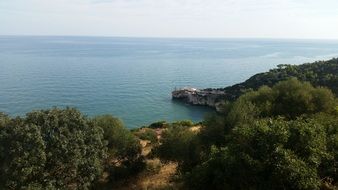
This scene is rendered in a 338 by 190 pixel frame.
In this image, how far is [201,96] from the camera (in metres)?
104

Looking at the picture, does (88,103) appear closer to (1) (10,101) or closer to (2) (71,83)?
(1) (10,101)

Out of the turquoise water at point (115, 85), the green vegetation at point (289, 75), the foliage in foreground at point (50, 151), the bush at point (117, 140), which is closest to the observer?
the foliage in foreground at point (50, 151)

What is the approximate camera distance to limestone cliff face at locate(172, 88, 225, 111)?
102 meters

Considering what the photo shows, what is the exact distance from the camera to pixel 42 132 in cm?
2241

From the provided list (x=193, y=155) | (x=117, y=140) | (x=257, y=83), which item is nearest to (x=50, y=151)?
(x=117, y=140)

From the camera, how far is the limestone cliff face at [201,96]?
102238 millimetres

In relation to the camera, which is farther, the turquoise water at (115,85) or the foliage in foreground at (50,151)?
the turquoise water at (115,85)

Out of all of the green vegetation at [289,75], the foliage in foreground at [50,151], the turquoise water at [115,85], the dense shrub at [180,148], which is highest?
the foliage in foreground at [50,151]

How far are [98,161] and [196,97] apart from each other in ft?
265

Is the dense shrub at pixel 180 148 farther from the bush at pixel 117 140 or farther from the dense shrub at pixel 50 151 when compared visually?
the dense shrub at pixel 50 151

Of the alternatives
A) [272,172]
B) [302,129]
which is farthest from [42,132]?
[302,129]

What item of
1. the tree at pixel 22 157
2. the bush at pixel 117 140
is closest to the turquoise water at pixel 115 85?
the bush at pixel 117 140

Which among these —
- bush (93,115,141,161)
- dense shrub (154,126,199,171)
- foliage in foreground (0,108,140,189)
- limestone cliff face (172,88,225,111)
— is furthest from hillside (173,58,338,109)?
foliage in foreground (0,108,140,189)

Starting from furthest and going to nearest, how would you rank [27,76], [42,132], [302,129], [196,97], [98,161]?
[27,76], [196,97], [98,161], [42,132], [302,129]
